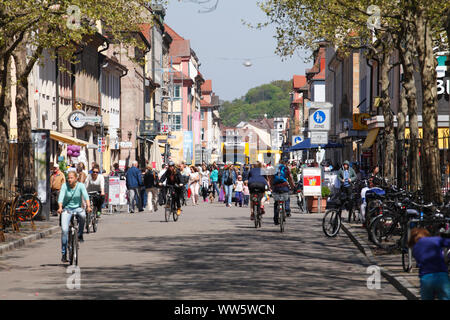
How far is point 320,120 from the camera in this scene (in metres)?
30.0

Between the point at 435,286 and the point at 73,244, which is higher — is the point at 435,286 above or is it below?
below

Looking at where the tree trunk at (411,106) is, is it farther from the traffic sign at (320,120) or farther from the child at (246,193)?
the child at (246,193)

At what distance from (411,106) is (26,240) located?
10.4 meters

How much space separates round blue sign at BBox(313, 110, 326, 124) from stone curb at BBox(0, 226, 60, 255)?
8.61 metres

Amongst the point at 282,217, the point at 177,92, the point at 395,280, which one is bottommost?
the point at 395,280

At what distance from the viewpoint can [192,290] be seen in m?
12.5

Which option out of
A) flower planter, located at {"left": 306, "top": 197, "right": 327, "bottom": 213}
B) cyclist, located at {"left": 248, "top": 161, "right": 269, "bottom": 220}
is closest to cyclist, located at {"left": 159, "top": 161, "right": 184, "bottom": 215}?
cyclist, located at {"left": 248, "top": 161, "right": 269, "bottom": 220}

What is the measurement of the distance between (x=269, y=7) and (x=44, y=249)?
14841 millimetres

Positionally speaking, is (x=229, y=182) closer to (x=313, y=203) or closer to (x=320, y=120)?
(x=313, y=203)

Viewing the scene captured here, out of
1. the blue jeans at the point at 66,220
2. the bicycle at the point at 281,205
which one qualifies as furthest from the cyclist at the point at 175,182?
the blue jeans at the point at 66,220

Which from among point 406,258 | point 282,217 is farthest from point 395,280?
point 282,217
